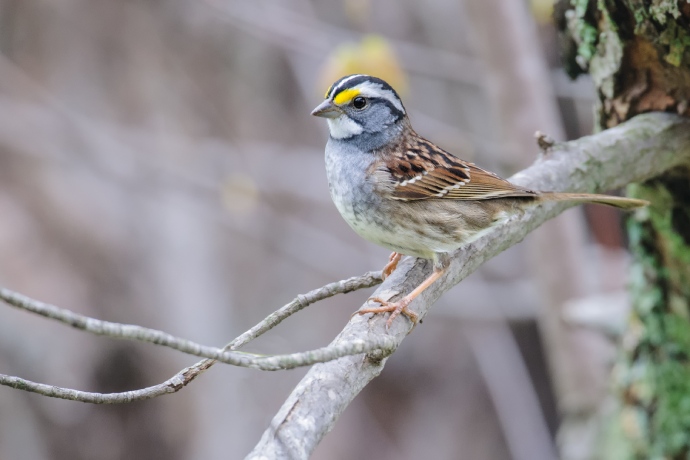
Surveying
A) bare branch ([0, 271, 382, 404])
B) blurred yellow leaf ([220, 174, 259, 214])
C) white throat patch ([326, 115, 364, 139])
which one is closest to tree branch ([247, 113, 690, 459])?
bare branch ([0, 271, 382, 404])

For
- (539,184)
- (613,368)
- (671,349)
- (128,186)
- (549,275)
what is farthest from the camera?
(128,186)

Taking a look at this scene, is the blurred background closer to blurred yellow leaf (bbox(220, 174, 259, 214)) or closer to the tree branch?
blurred yellow leaf (bbox(220, 174, 259, 214))

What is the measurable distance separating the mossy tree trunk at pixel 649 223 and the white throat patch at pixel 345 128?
1.02m

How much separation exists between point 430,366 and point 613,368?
3.75m

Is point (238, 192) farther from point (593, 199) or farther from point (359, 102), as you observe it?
point (593, 199)

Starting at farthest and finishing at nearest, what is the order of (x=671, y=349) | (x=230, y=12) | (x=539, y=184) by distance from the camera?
(x=230, y=12)
(x=671, y=349)
(x=539, y=184)

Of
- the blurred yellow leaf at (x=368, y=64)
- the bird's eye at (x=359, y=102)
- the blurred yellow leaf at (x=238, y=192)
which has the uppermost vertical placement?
the blurred yellow leaf at (x=238, y=192)

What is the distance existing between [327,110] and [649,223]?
161 cm

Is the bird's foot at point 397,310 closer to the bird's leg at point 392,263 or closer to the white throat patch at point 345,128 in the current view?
the bird's leg at point 392,263

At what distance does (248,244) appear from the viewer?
8.42 metres

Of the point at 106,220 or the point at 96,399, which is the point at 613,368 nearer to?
the point at 96,399

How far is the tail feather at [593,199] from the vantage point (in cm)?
325

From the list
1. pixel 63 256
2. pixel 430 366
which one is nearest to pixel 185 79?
pixel 63 256

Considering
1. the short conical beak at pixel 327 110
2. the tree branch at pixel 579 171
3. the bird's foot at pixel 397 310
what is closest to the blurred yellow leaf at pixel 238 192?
the short conical beak at pixel 327 110
